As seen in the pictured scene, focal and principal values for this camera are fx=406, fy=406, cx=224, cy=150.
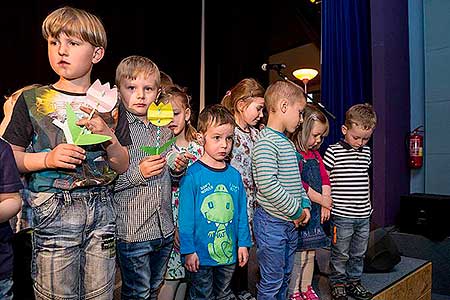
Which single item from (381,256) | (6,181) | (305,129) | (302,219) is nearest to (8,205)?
(6,181)

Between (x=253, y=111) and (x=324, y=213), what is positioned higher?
(x=253, y=111)

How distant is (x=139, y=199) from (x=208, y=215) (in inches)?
10.7

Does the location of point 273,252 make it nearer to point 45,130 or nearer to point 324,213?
point 324,213

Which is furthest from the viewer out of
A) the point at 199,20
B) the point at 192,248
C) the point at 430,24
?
the point at 199,20

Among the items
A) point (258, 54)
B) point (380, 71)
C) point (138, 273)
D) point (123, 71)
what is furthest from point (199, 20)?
point (138, 273)

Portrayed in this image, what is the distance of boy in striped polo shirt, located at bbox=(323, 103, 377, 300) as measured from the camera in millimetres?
2004

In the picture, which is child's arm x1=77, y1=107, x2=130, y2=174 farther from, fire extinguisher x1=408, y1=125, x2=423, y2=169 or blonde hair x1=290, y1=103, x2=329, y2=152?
fire extinguisher x1=408, y1=125, x2=423, y2=169

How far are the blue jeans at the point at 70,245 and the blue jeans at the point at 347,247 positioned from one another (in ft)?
4.14

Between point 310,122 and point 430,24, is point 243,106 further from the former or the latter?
point 430,24

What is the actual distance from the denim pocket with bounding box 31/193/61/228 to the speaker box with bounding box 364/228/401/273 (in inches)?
76.3

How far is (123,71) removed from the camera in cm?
131

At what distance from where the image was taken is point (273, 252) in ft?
5.22

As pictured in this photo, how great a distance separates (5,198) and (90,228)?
8.7 inches

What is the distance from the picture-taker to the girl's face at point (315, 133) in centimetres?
191
